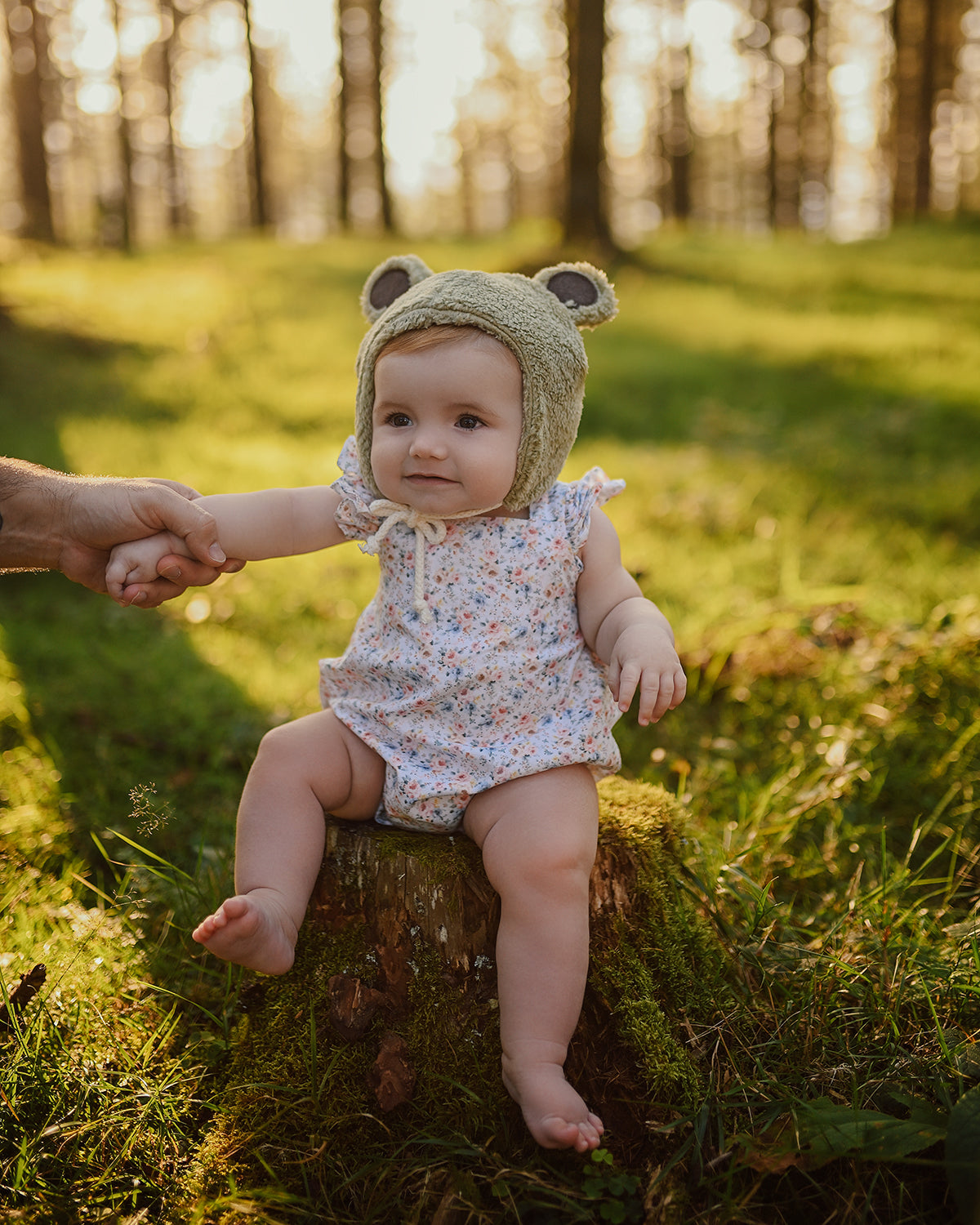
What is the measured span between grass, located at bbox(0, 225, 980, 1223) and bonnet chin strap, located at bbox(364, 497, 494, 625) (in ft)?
2.73

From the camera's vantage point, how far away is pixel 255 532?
89.8 inches

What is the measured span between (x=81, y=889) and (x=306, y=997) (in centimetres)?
95

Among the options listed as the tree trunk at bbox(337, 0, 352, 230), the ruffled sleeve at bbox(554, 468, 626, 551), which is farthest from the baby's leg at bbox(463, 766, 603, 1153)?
the tree trunk at bbox(337, 0, 352, 230)

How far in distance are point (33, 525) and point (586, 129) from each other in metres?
12.6

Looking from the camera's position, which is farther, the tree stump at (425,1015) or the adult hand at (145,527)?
the adult hand at (145,527)

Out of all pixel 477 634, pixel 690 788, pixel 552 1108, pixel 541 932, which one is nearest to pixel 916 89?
pixel 690 788

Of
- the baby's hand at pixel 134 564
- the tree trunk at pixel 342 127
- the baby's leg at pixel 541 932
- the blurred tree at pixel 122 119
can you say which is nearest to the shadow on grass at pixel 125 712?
the baby's hand at pixel 134 564

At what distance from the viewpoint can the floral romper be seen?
7.32 feet

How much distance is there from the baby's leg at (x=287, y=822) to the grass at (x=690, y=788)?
0.98 feet

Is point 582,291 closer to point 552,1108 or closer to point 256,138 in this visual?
point 552,1108

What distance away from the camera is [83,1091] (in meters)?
2.04

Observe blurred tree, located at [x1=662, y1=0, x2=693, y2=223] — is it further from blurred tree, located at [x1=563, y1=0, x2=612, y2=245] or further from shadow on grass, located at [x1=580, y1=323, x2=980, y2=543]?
shadow on grass, located at [x1=580, y1=323, x2=980, y2=543]

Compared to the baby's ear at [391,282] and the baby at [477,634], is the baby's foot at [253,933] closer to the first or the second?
the baby at [477,634]

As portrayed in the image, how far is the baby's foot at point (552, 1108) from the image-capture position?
184cm
